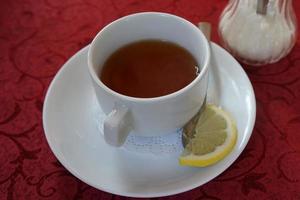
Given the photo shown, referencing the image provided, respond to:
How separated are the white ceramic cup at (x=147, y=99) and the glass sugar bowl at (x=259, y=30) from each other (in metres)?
0.14

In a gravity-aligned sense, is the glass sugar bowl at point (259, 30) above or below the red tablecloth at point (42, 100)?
above

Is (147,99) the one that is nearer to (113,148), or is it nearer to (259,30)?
(113,148)

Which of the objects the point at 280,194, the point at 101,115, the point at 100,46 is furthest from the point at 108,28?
the point at 280,194

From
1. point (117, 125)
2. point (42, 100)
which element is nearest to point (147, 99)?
point (117, 125)

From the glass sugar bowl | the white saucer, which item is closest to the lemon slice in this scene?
the white saucer

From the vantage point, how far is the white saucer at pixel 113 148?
61 centimetres

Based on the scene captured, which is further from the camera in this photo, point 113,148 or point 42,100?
point 42,100

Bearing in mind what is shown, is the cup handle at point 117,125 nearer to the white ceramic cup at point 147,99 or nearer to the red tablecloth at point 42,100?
the white ceramic cup at point 147,99

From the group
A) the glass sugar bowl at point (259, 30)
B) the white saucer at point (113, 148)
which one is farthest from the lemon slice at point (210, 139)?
the glass sugar bowl at point (259, 30)

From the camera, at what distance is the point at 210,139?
0.63m

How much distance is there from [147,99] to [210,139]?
0.13 meters

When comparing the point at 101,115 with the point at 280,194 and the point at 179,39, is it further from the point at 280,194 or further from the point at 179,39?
the point at 280,194

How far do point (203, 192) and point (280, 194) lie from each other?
11 cm

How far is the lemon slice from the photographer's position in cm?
61
